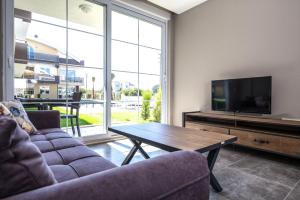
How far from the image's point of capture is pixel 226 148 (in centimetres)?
301

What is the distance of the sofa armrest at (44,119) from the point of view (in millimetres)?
2171

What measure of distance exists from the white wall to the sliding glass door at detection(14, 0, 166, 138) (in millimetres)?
519

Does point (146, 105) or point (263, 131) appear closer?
point (263, 131)

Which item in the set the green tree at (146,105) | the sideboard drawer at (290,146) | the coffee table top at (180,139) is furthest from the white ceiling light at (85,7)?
the sideboard drawer at (290,146)

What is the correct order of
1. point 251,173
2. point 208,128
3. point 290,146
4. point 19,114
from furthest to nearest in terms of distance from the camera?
point 208,128 < point 290,146 < point 251,173 < point 19,114

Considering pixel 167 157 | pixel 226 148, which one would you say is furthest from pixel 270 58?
pixel 167 157

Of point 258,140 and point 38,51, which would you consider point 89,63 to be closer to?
point 38,51

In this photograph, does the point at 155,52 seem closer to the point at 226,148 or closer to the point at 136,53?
the point at 136,53

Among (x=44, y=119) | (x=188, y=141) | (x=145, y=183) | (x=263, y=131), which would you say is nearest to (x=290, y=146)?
(x=263, y=131)

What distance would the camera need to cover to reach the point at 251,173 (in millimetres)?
2045

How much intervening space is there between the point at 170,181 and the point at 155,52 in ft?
12.5

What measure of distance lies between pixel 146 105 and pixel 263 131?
2.29 meters

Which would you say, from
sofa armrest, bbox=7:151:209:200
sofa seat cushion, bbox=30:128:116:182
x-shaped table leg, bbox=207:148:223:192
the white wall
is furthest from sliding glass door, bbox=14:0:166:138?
sofa armrest, bbox=7:151:209:200

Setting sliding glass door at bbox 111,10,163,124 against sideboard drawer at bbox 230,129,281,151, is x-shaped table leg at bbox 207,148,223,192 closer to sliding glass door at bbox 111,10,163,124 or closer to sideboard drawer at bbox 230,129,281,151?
sideboard drawer at bbox 230,129,281,151
